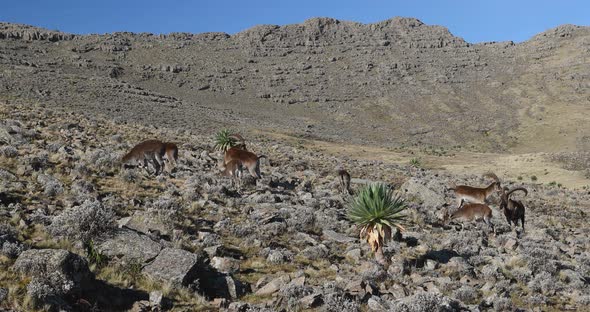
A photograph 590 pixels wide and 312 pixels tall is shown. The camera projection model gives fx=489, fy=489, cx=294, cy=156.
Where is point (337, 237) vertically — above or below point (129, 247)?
below

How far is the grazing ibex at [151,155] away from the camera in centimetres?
1708

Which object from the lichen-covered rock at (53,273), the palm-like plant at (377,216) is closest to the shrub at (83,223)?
the lichen-covered rock at (53,273)

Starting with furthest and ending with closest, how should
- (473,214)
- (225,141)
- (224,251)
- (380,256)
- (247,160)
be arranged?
(225,141)
(247,160)
(473,214)
(380,256)
(224,251)

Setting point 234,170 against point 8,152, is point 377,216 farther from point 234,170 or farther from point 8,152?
point 8,152

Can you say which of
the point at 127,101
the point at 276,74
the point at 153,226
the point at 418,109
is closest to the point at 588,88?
the point at 418,109

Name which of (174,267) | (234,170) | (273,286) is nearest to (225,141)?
(234,170)

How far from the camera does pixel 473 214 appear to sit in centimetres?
1767

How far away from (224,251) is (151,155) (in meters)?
7.87

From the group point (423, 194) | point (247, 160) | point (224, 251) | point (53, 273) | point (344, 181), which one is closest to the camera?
point (53, 273)

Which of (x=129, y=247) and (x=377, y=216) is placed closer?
(x=129, y=247)

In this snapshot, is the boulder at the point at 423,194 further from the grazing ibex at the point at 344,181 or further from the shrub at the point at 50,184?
the shrub at the point at 50,184

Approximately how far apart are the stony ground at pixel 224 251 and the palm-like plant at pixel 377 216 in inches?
20.0

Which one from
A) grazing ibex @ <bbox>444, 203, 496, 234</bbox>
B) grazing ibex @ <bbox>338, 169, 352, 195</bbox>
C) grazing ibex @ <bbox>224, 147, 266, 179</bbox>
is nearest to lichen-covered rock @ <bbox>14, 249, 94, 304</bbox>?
grazing ibex @ <bbox>224, 147, 266, 179</bbox>

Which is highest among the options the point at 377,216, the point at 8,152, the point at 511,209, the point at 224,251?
the point at 8,152
